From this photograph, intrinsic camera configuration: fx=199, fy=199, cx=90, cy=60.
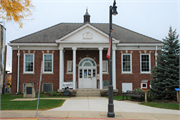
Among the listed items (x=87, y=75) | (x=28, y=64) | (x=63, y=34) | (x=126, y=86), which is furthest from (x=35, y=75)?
(x=126, y=86)

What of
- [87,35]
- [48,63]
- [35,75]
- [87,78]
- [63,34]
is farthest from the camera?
[63,34]

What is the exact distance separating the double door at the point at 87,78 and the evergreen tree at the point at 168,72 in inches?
332

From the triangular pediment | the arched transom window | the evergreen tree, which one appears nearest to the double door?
the arched transom window

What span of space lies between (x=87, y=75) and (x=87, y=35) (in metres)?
4.71

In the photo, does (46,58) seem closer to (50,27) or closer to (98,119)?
(50,27)

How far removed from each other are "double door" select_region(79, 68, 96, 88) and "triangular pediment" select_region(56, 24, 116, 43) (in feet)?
12.6

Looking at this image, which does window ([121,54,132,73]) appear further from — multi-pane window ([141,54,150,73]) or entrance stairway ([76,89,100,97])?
entrance stairway ([76,89,100,97])

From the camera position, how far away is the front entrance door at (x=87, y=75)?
73.9 ft

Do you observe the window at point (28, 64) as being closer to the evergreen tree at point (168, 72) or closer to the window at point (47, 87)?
the window at point (47, 87)

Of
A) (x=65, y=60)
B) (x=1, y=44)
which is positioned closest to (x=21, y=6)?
(x=1, y=44)

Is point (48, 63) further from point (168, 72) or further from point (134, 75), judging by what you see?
point (168, 72)

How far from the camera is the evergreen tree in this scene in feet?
48.1

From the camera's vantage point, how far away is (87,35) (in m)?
20.8

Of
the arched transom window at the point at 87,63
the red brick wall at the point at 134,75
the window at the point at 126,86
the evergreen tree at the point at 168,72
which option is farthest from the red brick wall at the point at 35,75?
the evergreen tree at the point at 168,72
